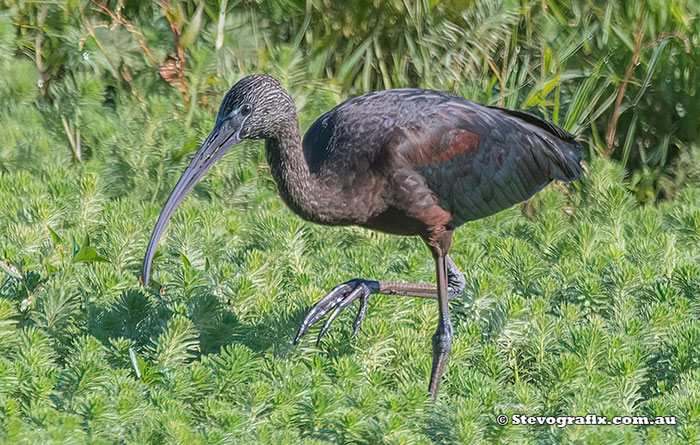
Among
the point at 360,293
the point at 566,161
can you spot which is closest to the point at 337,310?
the point at 360,293

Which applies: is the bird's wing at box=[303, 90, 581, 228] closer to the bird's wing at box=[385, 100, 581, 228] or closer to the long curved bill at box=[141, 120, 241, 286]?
the bird's wing at box=[385, 100, 581, 228]

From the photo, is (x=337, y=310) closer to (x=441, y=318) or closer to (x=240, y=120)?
(x=441, y=318)

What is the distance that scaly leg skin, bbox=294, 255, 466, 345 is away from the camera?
14.7 feet

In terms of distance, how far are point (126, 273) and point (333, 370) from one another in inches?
45.3

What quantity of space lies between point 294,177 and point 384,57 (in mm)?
3510

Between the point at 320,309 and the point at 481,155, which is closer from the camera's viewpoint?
the point at 320,309

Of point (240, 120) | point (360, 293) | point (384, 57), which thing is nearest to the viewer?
point (240, 120)

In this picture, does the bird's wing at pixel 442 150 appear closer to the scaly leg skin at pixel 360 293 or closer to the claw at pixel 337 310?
the scaly leg skin at pixel 360 293

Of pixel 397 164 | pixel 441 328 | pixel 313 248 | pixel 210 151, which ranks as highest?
pixel 210 151

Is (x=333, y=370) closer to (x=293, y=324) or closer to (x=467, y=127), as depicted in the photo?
(x=293, y=324)

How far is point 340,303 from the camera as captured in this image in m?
4.58

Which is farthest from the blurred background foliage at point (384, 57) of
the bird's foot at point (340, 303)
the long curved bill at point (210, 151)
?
the long curved bill at point (210, 151)

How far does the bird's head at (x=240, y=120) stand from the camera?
400cm

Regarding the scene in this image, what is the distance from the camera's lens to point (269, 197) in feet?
20.5
